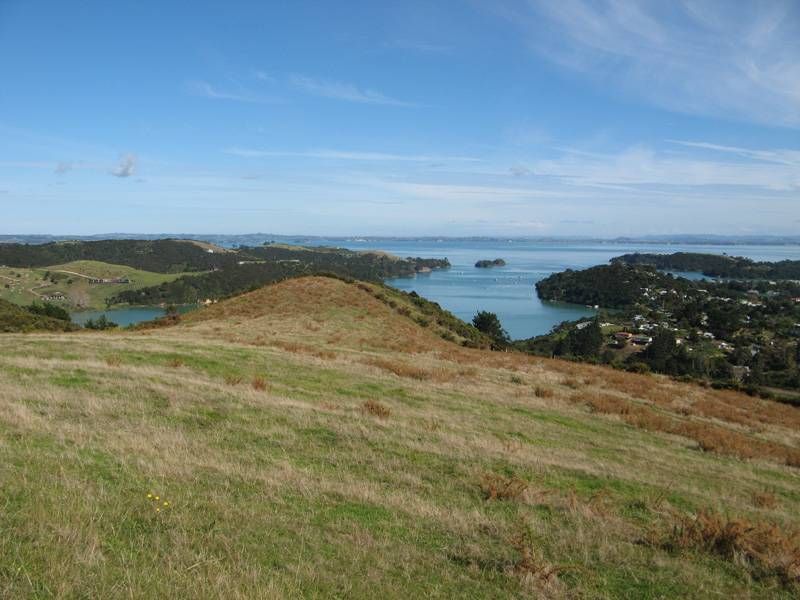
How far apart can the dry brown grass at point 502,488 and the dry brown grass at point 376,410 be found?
4.28 m

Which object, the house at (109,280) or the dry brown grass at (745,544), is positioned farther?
the house at (109,280)

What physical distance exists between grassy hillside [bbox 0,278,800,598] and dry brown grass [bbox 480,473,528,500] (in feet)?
0.10

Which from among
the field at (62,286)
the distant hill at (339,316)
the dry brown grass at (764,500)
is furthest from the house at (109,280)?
the dry brown grass at (764,500)

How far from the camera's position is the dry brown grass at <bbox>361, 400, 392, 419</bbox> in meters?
12.0

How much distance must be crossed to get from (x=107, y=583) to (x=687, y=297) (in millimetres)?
184720

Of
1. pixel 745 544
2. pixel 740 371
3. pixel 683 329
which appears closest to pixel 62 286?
pixel 683 329

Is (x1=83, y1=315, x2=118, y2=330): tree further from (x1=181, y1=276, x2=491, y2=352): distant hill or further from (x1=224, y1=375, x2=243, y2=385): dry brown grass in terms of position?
(x1=224, y1=375, x2=243, y2=385): dry brown grass

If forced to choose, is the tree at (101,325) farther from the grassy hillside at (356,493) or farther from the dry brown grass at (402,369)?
the grassy hillside at (356,493)

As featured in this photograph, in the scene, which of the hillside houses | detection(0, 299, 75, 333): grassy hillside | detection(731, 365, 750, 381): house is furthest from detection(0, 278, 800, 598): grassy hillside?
→ the hillside houses

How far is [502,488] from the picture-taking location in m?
7.57

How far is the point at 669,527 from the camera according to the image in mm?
6945

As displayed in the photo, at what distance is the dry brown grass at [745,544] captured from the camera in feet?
18.8

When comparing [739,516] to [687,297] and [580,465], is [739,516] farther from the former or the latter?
[687,297]

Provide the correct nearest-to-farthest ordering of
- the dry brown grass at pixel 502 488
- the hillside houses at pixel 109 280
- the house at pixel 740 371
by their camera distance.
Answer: the dry brown grass at pixel 502 488, the house at pixel 740 371, the hillside houses at pixel 109 280
